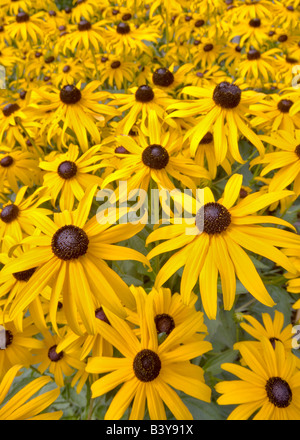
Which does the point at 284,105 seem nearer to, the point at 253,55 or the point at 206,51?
the point at 253,55

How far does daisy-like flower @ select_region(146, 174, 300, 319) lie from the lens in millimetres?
847

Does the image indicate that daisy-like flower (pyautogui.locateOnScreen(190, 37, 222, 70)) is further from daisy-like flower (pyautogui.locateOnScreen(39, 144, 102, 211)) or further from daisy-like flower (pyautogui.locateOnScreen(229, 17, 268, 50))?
daisy-like flower (pyautogui.locateOnScreen(39, 144, 102, 211))

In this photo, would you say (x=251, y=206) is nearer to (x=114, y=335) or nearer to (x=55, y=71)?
(x=114, y=335)

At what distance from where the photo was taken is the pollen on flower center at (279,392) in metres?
0.89

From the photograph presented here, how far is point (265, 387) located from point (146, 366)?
343 mm

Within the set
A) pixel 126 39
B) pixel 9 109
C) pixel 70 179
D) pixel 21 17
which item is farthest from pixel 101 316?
pixel 21 17

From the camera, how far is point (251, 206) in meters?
0.94

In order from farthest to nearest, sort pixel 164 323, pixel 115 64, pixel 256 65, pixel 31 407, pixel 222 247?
pixel 115 64, pixel 256 65, pixel 164 323, pixel 222 247, pixel 31 407

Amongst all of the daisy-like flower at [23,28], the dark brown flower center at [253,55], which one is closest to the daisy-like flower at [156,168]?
the dark brown flower center at [253,55]

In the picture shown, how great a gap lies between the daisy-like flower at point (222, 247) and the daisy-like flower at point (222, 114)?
281mm

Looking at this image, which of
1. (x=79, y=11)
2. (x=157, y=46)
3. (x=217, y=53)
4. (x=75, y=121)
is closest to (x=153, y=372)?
(x=75, y=121)

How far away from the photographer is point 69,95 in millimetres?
1488

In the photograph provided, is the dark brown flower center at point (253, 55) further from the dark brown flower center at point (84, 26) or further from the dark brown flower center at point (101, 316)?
the dark brown flower center at point (101, 316)

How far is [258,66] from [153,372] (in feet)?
6.83
